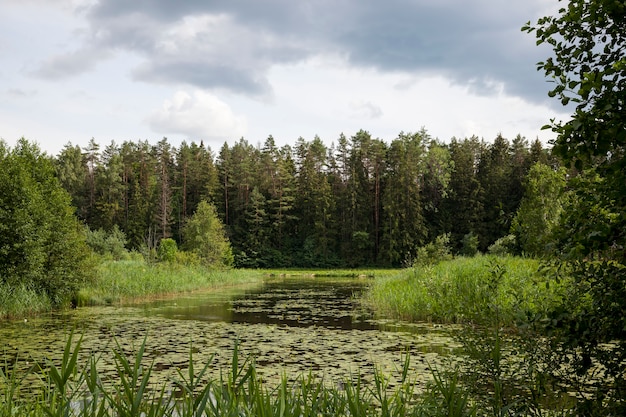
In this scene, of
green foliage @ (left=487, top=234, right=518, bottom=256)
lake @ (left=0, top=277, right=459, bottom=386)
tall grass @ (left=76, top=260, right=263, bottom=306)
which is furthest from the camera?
Answer: green foliage @ (left=487, top=234, right=518, bottom=256)

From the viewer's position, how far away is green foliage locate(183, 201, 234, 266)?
113 ft

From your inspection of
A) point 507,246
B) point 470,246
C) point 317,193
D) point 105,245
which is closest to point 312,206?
point 317,193

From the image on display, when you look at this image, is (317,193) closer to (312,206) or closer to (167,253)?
(312,206)

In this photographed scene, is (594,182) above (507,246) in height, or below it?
above

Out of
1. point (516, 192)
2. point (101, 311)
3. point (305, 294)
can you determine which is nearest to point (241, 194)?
point (516, 192)

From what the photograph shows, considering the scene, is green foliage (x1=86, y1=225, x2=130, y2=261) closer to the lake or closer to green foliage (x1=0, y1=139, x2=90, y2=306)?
green foliage (x1=0, y1=139, x2=90, y2=306)

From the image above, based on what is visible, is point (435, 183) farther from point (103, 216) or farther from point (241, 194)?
point (103, 216)

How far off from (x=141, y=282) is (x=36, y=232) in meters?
5.47

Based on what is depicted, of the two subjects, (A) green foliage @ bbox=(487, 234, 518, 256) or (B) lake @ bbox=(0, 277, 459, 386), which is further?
(A) green foliage @ bbox=(487, 234, 518, 256)

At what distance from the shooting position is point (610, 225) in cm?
312

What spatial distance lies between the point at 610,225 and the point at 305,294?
66.8ft

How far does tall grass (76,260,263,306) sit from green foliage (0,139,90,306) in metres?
0.93

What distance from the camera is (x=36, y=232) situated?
15625mm

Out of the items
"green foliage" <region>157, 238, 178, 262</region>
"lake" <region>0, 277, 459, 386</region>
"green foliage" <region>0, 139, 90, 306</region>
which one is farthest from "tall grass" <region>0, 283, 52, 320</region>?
"green foliage" <region>157, 238, 178, 262</region>
